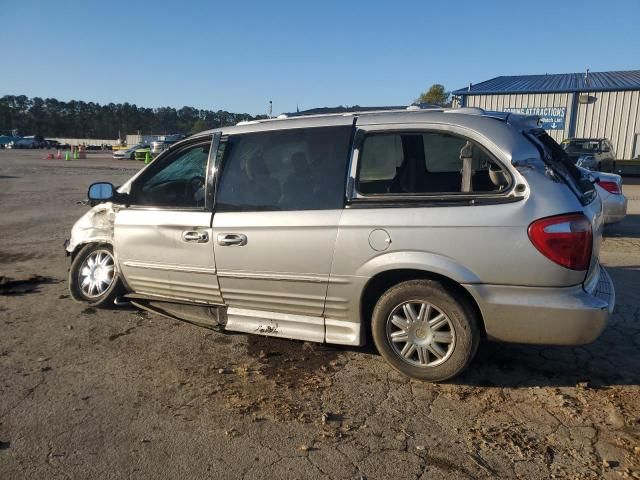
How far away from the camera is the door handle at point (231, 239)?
400 centimetres

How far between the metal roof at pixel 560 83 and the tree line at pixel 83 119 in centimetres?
8261

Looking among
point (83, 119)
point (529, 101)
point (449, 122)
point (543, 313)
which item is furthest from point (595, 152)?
point (83, 119)

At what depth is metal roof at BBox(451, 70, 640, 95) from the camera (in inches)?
1094

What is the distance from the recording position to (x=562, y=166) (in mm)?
3674

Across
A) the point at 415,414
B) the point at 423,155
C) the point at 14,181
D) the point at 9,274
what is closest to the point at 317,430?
the point at 415,414

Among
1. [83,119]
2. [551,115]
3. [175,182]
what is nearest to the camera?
[175,182]

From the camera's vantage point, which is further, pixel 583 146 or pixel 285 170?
pixel 583 146

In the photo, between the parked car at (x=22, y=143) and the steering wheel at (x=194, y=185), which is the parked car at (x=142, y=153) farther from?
the parked car at (x=22, y=143)

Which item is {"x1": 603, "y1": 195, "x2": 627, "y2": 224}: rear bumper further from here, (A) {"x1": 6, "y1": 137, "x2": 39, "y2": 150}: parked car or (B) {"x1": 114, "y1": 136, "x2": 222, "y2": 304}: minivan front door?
(A) {"x1": 6, "y1": 137, "x2": 39, "y2": 150}: parked car

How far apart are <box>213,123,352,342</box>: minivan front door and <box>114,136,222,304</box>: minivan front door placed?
0.19 m

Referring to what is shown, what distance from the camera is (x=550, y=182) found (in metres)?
3.24

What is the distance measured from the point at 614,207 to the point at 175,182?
7.56 metres

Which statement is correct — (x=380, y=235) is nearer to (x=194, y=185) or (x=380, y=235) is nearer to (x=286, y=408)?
(x=286, y=408)

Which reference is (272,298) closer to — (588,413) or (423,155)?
(423,155)
